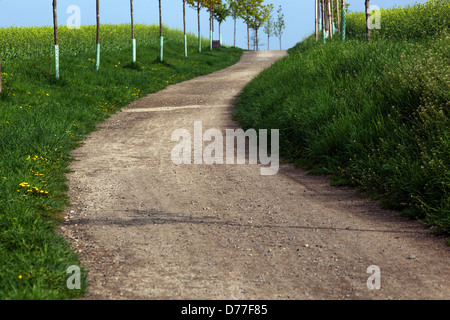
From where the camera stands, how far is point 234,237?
20.0 feet

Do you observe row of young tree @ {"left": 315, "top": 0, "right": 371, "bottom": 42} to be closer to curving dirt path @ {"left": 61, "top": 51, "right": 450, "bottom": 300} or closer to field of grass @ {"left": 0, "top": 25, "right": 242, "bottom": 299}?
field of grass @ {"left": 0, "top": 25, "right": 242, "bottom": 299}

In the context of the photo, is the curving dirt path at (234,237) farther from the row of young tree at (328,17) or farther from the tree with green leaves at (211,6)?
the tree with green leaves at (211,6)

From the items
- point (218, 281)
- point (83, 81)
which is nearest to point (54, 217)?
point (218, 281)

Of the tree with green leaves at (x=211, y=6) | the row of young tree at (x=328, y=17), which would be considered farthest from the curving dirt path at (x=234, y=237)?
the tree with green leaves at (x=211, y=6)

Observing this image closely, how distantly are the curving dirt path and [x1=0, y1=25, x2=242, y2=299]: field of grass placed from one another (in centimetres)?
36

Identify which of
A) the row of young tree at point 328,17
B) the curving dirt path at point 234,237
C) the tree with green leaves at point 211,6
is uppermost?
the tree with green leaves at point 211,6

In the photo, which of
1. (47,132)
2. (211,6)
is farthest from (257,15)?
(47,132)

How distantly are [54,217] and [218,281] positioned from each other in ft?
10.3

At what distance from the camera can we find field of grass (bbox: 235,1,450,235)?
Answer: 22.7 ft

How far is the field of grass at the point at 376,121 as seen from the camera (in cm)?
693

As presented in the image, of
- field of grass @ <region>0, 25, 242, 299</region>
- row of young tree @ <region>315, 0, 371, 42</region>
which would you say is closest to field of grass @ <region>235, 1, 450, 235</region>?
row of young tree @ <region>315, 0, 371, 42</region>

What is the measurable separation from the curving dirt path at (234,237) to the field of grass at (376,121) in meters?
0.43
